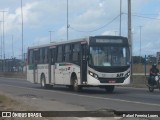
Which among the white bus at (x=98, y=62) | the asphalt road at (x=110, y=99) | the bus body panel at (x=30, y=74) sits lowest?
the asphalt road at (x=110, y=99)

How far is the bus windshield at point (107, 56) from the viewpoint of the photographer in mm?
27219

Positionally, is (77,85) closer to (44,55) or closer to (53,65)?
(53,65)

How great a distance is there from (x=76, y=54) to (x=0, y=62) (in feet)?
252

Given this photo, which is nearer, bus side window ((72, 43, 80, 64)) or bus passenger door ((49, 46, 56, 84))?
bus side window ((72, 43, 80, 64))

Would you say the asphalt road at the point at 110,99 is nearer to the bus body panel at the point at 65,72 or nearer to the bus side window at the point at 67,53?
the bus body panel at the point at 65,72

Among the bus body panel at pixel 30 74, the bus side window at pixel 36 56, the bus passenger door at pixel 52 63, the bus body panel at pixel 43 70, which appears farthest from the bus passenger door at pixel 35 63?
the bus passenger door at pixel 52 63

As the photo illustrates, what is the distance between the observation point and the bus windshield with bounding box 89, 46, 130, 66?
27.2 m

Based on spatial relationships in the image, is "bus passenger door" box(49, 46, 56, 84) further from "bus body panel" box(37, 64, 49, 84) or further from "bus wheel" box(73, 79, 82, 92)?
"bus wheel" box(73, 79, 82, 92)

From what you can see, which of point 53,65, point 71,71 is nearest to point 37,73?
point 53,65

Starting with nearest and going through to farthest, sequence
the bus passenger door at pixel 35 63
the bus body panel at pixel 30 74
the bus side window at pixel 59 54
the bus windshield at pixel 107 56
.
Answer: the bus windshield at pixel 107 56, the bus side window at pixel 59 54, the bus passenger door at pixel 35 63, the bus body panel at pixel 30 74

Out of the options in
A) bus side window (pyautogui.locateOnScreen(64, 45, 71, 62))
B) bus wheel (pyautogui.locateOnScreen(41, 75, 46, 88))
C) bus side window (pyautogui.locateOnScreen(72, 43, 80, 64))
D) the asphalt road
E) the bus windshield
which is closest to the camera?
the asphalt road

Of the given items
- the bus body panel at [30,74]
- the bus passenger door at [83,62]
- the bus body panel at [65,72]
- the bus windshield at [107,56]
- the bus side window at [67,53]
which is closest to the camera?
the bus windshield at [107,56]

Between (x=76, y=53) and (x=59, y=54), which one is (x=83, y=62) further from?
(x=59, y=54)

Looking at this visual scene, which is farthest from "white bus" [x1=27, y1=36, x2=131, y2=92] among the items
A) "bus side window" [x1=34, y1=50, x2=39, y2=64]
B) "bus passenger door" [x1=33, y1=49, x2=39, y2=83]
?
"bus passenger door" [x1=33, y1=49, x2=39, y2=83]
